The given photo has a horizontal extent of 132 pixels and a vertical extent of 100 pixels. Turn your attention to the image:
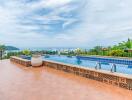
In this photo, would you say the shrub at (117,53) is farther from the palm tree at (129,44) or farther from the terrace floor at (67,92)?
the terrace floor at (67,92)

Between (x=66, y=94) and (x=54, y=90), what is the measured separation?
55 centimetres

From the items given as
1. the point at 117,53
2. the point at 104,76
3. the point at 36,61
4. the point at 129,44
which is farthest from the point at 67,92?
the point at 129,44

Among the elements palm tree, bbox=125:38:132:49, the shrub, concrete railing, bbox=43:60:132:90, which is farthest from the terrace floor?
palm tree, bbox=125:38:132:49

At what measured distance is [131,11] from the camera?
1251 cm

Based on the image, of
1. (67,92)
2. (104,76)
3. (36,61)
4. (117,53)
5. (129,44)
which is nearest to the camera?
(67,92)

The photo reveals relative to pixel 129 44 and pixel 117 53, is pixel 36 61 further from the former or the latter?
pixel 129 44

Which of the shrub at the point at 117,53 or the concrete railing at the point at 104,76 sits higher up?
the shrub at the point at 117,53

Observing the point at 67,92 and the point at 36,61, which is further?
the point at 36,61

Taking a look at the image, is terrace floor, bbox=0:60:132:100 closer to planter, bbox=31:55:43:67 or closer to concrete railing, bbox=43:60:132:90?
concrete railing, bbox=43:60:132:90

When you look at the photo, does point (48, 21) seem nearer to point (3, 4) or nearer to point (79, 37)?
point (79, 37)

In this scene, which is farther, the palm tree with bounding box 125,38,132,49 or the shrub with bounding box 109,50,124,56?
the palm tree with bounding box 125,38,132,49

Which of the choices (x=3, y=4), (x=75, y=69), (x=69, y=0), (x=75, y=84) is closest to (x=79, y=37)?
(x=69, y=0)

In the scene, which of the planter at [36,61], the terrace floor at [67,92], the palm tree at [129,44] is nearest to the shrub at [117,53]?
the palm tree at [129,44]

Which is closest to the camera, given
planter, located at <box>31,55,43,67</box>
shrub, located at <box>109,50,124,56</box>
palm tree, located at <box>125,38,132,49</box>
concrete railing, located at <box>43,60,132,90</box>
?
concrete railing, located at <box>43,60,132,90</box>
